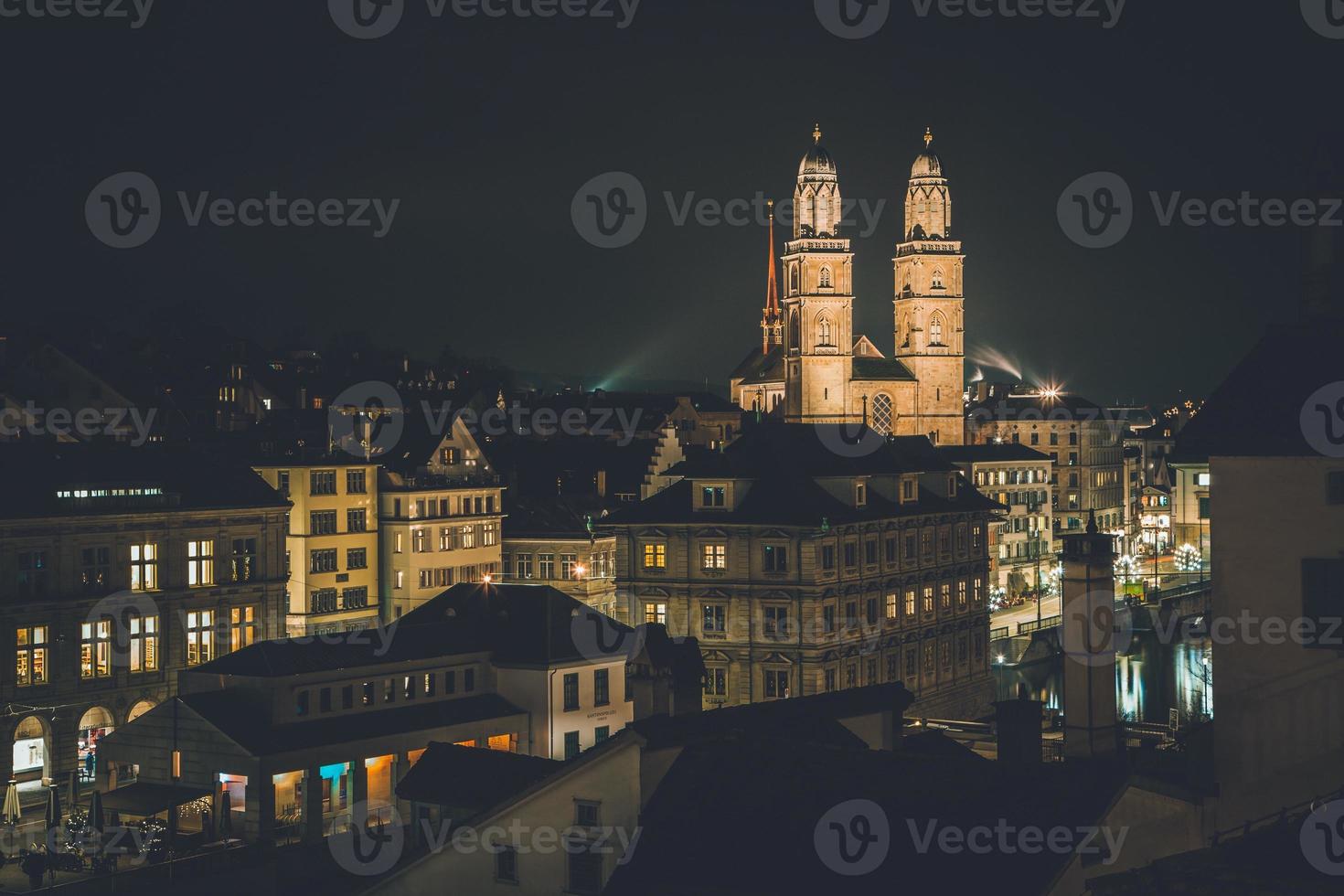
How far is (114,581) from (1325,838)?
48065 mm

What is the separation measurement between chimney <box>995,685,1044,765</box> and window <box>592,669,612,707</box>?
88.0 ft

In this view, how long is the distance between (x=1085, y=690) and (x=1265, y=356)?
6.65 m

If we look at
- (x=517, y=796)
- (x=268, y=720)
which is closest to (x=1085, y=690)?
(x=517, y=796)

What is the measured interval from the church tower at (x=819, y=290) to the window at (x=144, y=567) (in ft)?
306

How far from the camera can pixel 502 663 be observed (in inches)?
2261

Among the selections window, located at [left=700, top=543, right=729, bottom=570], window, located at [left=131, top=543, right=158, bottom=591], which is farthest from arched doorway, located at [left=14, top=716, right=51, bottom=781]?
window, located at [left=700, top=543, right=729, bottom=570]

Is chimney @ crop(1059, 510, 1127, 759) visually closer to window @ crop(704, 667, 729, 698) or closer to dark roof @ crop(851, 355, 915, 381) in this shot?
window @ crop(704, 667, 729, 698)

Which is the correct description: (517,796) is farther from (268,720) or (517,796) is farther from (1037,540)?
(1037,540)

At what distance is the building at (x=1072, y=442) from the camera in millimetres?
173000

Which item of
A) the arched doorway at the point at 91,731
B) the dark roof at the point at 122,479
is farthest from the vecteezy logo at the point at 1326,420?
the dark roof at the point at 122,479

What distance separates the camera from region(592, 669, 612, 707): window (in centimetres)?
5819
